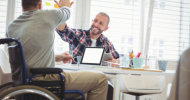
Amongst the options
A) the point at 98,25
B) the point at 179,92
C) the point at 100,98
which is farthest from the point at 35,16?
the point at 98,25

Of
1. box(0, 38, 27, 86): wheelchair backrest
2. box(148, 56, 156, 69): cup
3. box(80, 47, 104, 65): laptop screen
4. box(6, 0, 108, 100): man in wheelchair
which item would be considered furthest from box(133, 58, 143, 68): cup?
box(0, 38, 27, 86): wheelchair backrest

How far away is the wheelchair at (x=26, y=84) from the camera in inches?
45.5

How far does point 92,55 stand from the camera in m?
2.20

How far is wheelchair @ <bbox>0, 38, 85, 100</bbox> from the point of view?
1.16m

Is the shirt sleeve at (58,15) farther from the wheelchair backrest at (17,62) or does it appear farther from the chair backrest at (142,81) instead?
the chair backrest at (142,81)

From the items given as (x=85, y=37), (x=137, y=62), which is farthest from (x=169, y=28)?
(x=137, y=62)

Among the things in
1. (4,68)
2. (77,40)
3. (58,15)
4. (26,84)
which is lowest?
(4,68)

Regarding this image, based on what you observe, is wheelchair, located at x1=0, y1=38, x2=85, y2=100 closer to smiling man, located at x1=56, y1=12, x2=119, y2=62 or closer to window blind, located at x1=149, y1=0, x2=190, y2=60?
smiling man, located at x1=56, y1=12, x2=119, y2=62

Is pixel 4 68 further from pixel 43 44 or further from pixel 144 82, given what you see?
pixel 144 82

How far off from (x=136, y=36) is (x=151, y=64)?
166cm

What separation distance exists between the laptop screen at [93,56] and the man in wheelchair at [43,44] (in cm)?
62

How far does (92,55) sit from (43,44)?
2.79 ft

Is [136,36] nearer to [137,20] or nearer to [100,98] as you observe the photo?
[137,20]

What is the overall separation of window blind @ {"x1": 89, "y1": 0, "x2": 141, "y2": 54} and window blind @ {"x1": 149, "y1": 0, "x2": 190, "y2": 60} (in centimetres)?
34
